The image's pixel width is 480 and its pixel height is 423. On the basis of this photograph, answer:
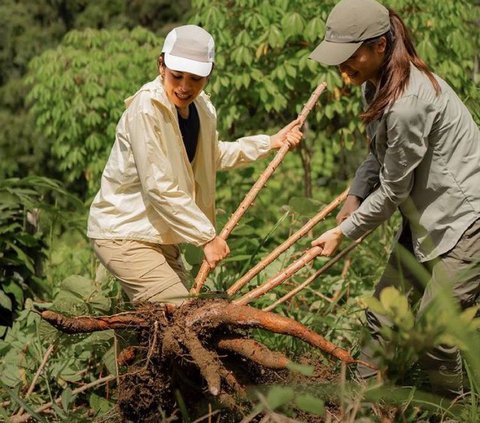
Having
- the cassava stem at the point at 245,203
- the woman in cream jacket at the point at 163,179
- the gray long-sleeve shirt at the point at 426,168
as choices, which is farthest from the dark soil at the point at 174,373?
the gray long-sleeve shirt at the point at 426,168

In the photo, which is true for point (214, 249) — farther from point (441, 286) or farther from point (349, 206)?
point (441, 286)

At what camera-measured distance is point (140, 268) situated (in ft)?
13.1

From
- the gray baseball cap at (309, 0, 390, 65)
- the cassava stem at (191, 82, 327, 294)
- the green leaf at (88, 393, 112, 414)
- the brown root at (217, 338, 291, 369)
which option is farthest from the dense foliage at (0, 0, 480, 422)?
the gray baseball cap at (309, 0, 390, 65)

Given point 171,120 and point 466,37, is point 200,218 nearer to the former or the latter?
point 171,120

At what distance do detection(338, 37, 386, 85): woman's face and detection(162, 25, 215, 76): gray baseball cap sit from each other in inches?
22.2

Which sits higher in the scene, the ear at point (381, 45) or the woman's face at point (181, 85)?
the ear at point (381, 45)

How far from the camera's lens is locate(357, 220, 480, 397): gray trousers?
367 centimetres

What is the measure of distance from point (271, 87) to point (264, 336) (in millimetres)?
2776

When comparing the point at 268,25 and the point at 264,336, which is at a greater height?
the point at 268,25

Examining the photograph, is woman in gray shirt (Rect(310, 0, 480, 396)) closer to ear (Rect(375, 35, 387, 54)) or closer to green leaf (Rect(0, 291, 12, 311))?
ear (Rect(375, 35, 387, 54))

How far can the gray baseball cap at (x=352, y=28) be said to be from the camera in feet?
11.4

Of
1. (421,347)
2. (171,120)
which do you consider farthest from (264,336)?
(421,347)

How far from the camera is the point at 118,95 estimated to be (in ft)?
38.3

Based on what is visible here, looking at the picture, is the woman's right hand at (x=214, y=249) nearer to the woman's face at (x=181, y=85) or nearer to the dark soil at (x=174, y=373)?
the dark soil at (x=174, y=373)
